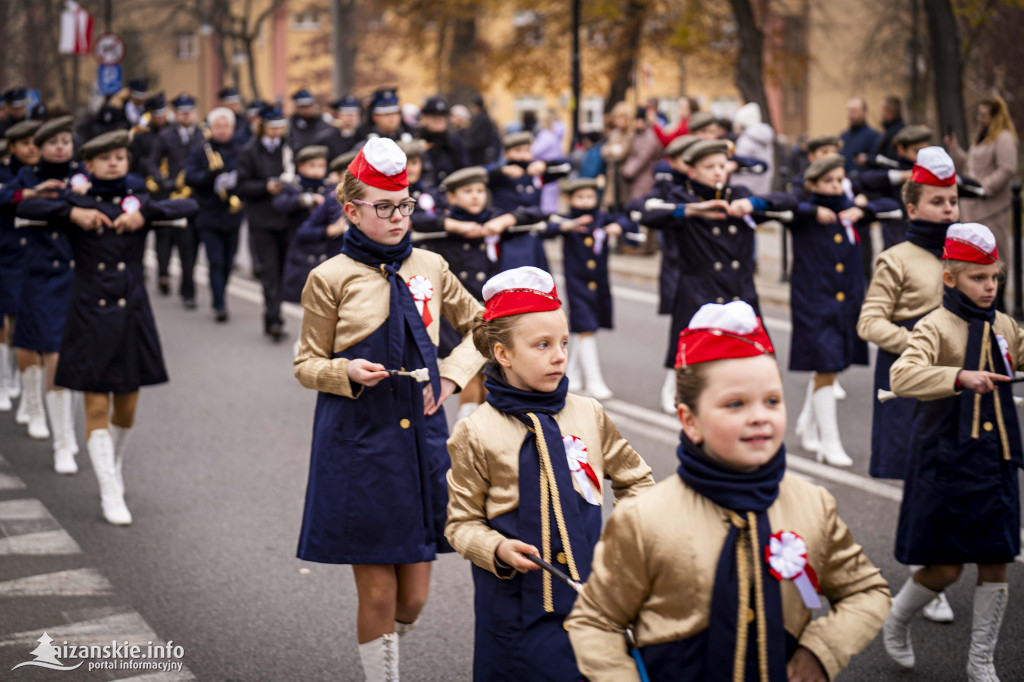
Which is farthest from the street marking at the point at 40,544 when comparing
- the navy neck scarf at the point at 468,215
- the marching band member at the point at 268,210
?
the marching band member at the point at 268,210

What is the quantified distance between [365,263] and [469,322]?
23.5 inches

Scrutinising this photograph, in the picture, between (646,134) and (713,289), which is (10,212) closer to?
(713,289)

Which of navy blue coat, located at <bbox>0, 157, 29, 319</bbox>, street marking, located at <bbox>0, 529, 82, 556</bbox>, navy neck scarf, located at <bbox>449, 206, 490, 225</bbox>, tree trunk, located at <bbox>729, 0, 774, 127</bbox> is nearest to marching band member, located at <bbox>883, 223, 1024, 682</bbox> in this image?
street marking, located at <bbox>0, 529, 82, 556</bbox>

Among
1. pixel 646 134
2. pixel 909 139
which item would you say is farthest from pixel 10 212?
pixel 646 134

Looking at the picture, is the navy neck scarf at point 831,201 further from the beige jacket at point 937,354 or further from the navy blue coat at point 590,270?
the beige jacket at point 937,354

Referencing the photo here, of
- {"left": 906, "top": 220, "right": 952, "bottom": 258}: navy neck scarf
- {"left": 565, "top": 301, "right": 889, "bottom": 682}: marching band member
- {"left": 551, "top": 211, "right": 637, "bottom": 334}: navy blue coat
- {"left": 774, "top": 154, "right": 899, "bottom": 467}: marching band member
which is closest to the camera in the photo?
{"left": 565, "top": 301, "right": 889, "bottom": 682}: marching band member

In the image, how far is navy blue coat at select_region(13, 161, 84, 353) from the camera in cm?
851

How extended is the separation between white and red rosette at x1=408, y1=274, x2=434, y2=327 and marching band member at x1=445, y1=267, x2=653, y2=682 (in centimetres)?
86

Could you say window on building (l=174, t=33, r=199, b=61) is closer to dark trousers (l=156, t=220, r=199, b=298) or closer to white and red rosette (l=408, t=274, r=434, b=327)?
dark trousers (l=156, t=220, r=199, b=298)

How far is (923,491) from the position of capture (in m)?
4.97

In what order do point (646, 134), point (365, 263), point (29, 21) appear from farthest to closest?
point (29, 21), point (646, 134), point (365, 263)

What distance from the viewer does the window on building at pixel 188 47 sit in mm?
74562

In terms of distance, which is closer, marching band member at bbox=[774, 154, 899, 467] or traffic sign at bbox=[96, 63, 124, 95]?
marching band member at bbox=[774, 154, 899, 467]

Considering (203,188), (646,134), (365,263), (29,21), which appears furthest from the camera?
(29,21)
